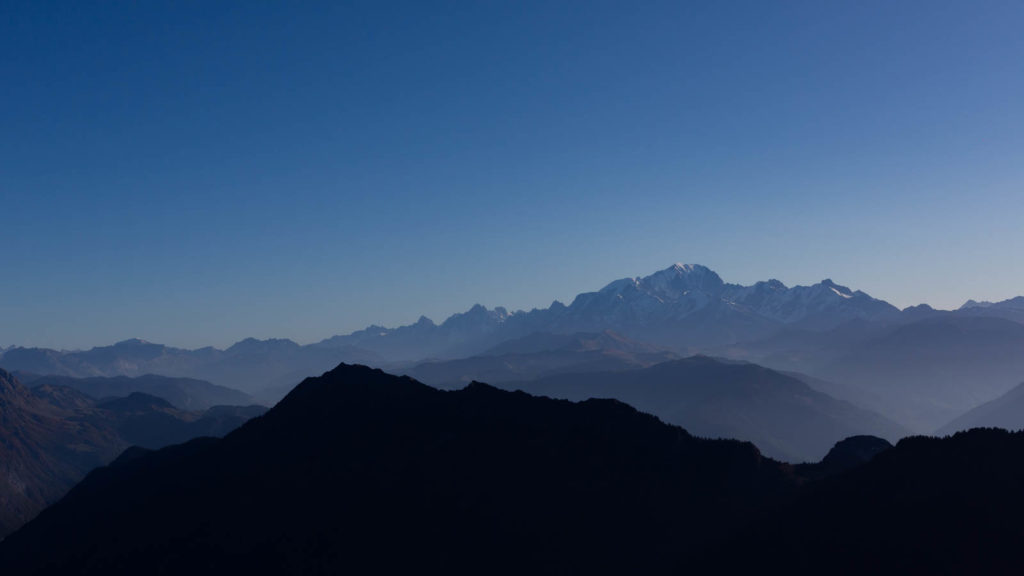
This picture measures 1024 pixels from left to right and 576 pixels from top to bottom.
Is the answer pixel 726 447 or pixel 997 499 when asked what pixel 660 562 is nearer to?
pixel 726 447

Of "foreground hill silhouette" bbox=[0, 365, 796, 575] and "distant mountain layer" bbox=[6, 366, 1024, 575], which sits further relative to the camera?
"foreground hill silhouette" bbox=[0, 365, 796, 575]

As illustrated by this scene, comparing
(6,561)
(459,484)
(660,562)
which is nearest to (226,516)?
(459,484)

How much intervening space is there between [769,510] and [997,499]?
31.2m

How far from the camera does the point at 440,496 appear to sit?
5098 inches

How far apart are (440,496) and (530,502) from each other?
1833 centimetres

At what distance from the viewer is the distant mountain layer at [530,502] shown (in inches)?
3605

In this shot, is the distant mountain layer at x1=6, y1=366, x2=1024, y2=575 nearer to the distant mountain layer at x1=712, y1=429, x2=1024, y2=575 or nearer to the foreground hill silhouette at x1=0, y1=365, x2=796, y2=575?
the distant mountain layer at x1=712, y1=429, x2=1024, y2=575

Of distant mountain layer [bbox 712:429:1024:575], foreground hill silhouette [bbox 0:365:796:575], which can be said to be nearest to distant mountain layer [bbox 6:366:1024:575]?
distant mountain layer [bbox 712:429:1024:575]

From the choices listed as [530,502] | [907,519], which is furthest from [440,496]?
[907,519]

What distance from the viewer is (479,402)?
164875mm

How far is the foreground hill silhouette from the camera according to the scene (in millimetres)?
115188

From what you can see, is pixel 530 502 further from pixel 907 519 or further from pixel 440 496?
pixel 907 519

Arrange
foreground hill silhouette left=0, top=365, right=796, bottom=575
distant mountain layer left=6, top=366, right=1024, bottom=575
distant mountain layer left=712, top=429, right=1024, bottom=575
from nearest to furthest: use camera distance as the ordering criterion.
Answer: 1. distant mountain layer left=712, top=429, right=1024, bottom=575
2. distant mountain layer left=6, top=366, right=1024, bottom=575
3. foreground hill silhouette left=0, top=365, right=796, bottom=575

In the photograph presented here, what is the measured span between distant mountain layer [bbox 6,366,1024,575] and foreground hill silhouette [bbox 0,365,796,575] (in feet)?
→ 1.34
